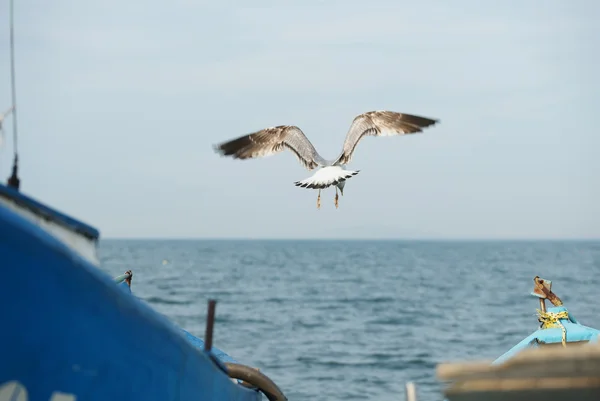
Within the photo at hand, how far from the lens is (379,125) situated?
1219 centimetres

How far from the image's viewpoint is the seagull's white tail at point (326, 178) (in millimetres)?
10898

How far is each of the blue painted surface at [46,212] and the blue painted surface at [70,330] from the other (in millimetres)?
194

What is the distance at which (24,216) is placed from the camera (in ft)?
12.6

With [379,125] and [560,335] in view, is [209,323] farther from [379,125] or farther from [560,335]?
[379,125]

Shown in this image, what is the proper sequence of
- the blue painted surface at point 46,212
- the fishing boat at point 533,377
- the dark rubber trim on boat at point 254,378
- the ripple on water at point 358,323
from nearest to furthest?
the fishing boat at point 533,377 < the blue painted surface at point 46,212 < the dark rubber trim on boat at point 254,378 < the ripple on water at point 358,323

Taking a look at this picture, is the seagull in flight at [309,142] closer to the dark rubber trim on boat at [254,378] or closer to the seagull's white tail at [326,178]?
the seagull's white tail at [326,178]

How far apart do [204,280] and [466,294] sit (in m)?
16.9

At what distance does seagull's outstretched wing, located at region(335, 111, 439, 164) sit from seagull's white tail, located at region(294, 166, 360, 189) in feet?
2.06

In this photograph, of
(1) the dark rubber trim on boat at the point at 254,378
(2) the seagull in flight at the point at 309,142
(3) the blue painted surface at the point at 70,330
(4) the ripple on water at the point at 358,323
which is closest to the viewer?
(3) the blue painted surface at the point at 70,330

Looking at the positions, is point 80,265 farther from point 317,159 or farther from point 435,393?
point 435,393

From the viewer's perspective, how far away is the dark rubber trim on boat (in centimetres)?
660

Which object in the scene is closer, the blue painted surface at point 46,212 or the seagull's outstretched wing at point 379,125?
the blue painted surface at point 46,212

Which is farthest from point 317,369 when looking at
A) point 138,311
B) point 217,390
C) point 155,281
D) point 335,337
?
point 155,281

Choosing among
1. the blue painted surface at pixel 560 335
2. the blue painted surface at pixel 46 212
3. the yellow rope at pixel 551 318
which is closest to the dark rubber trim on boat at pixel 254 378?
the blue painted surface at pixel 560 335
